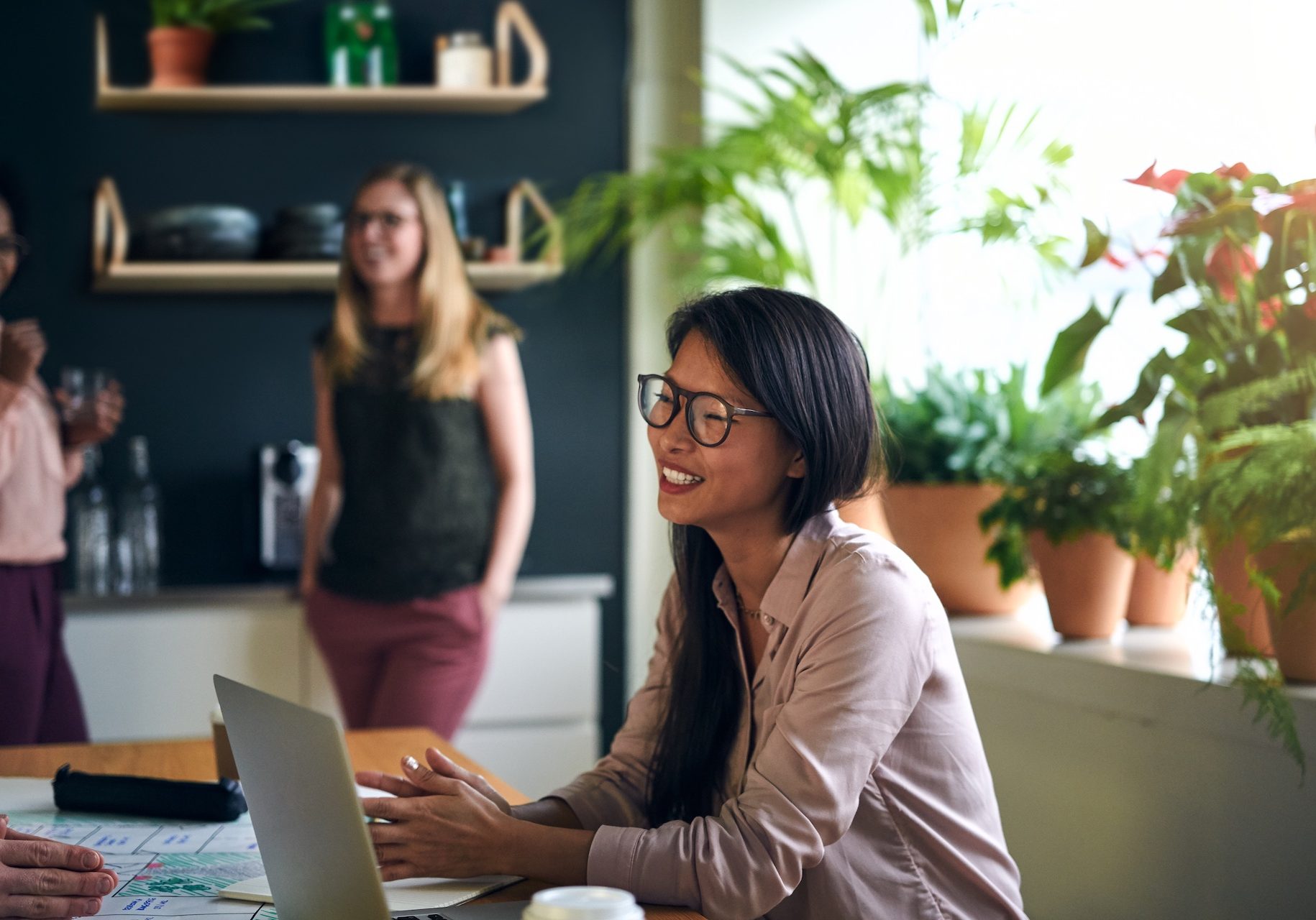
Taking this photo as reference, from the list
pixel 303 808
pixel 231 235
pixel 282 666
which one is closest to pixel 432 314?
pixel 231 235

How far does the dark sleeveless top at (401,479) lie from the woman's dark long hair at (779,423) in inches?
60.8

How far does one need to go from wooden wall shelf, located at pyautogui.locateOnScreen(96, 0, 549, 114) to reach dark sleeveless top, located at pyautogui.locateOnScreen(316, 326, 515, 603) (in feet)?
2.90

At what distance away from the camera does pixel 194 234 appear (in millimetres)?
3564

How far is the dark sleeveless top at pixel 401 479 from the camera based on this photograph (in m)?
3.07

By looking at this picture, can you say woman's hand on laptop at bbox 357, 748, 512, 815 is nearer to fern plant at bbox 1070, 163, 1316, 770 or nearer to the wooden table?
the wooden table

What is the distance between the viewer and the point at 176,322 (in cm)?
378

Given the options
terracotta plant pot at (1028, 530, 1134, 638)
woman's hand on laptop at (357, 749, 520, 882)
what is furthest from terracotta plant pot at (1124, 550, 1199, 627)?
woman's hand on laptop at (357, 749, 520, 882)

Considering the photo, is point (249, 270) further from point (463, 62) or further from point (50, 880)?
point (50, 880)

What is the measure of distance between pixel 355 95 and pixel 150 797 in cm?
256

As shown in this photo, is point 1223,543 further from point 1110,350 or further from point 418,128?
point 418,128

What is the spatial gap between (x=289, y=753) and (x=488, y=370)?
2.15 meters

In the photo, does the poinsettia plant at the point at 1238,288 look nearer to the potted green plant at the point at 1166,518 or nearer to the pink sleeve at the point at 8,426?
the potted green plant at the point at 1166,518

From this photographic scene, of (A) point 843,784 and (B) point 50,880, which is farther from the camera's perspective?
(A) point 843,784

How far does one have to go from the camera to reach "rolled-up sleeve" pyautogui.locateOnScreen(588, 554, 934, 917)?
3.97ft
